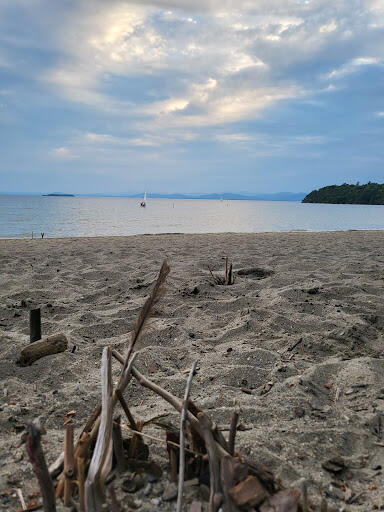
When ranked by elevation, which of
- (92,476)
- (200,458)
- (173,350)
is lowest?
(173,350)

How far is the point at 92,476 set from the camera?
1017 millimetres

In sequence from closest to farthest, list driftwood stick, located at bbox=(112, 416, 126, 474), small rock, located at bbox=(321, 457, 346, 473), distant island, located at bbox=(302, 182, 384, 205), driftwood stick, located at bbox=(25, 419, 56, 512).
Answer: driftwood stick, located at bbox=(25, 419, 56, 512) < driftwood stick, located at bbox=(112, 416, 126, 474) < small rock, located at bbox=(321, 457, 346, 473) < distant island, located at bbox=(302, 182, 384, 205)

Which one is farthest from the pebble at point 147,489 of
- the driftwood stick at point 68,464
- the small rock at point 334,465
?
the small rock at point 334,465

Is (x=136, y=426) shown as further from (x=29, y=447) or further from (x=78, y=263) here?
(x=78, y=263)

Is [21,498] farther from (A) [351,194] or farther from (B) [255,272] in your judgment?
(A) [351,194]

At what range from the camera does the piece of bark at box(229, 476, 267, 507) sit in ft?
3.44

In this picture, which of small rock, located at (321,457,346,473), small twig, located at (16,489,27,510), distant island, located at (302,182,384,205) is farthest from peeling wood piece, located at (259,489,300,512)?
distant island, located at (302,182,384,205)

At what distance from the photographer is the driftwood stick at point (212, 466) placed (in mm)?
1071

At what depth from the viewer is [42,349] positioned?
2.76m

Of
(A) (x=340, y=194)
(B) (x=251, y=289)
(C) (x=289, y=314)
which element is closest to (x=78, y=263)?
(B) (x=251, y=289)

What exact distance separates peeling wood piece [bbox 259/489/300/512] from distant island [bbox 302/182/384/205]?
10028cm

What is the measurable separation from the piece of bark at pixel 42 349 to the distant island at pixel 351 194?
9919 cm

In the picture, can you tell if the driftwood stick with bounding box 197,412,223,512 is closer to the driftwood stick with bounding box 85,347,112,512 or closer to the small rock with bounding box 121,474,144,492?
the driftwood stick with bounding box 85,347,112,512

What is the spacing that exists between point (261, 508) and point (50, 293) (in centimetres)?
397
